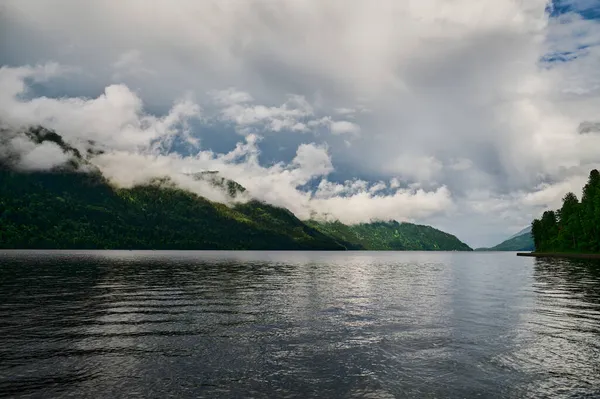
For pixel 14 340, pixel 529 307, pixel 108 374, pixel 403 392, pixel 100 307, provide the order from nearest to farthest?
1. pixel 403 392
2. pixel 108 374
3. pixel 14 340
4. pixel 100 307
5. pixel 529 307

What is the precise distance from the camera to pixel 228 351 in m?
27.1

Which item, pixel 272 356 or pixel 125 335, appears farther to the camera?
pixel 125 335

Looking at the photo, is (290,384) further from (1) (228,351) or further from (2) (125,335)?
(2) (125,335)

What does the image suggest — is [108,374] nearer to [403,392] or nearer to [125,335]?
[125,335]

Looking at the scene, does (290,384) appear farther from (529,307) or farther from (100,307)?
(529,307)

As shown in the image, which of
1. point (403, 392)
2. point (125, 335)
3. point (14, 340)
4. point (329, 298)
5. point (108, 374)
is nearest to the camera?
point (403, 392)

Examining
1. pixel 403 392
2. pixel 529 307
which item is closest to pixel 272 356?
pixel 403 392

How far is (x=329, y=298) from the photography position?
187ft

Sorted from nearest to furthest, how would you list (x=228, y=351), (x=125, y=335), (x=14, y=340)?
(x=228, y=351)
(x=14, y=340)
(x=125, y=335)

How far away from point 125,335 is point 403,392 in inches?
902

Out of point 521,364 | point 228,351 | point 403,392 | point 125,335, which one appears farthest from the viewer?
point 125,335

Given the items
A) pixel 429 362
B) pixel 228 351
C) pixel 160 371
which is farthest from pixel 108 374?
pixel 429 362

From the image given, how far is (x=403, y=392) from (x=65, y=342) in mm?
24520

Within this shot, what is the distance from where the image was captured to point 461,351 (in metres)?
27.5
